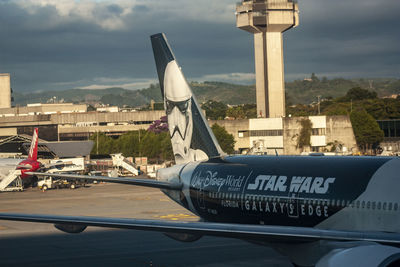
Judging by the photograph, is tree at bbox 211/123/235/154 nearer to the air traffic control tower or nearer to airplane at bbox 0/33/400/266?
the air traffic control tower

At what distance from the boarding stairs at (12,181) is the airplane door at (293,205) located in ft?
207

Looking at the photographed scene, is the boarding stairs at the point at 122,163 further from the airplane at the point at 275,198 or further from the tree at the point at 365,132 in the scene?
the airplane at the point at 275,198

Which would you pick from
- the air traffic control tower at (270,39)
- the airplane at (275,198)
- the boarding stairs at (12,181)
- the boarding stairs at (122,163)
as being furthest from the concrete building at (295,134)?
the airplane at (275,198)

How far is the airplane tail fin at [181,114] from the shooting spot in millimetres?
34688

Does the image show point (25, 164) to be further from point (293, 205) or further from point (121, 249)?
point (293, 205)

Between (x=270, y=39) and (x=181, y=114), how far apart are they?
132 m

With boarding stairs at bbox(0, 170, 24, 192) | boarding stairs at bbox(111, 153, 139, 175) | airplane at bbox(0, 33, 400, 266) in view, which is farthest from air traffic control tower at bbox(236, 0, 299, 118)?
airplane at bbox(0, 33, 400, 266)

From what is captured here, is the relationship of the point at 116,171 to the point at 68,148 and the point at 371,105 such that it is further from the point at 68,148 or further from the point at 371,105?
the point at 371,105

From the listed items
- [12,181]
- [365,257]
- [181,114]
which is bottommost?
[12,181]

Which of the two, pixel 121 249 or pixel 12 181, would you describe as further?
pixel 12 181

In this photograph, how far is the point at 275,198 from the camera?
84.1 feet

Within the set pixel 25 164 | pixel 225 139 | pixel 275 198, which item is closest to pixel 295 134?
pixel 225 139

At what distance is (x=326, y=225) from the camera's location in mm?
22906

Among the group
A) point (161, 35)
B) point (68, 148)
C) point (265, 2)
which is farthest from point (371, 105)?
point (161, 35)
